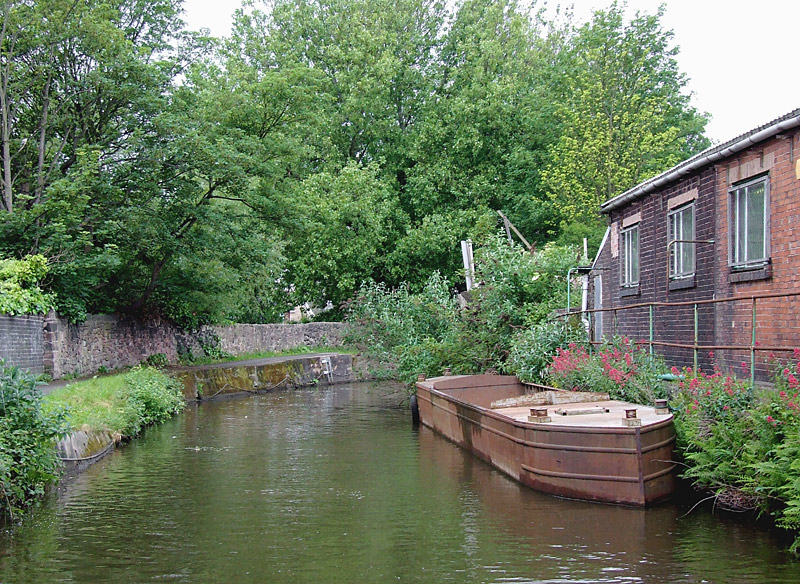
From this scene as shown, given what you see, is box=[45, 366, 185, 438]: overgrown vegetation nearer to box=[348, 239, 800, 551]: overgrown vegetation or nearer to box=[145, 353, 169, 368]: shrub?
box=[145, 353, 169, 368]: shrub

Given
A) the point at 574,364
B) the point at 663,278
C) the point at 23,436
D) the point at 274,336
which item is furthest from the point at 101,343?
the point at 663,278

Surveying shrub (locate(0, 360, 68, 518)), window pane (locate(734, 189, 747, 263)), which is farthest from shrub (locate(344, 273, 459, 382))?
shrub (locate(0, 360, 68, 518))

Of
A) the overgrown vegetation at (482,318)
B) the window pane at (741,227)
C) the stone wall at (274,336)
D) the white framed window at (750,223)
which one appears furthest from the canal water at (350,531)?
the stone wall at (274,336)

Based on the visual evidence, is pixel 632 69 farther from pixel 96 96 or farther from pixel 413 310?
pixel 96 96

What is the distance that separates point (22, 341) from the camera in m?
19.5

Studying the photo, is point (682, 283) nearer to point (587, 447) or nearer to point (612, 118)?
point (587, 447)

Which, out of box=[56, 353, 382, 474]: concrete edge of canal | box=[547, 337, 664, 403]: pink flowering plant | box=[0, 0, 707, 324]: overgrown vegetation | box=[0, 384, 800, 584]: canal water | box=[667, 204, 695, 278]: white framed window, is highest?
box=[0, 0, 707, 324]: overgrown vegetation

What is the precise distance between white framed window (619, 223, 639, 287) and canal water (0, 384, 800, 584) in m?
5.06

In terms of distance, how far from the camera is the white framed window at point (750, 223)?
12048 millimetres

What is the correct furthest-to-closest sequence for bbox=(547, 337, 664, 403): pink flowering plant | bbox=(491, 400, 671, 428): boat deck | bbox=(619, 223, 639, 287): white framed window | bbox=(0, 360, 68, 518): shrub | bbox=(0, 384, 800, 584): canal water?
bbox=(619, 223, 639, 287): white framed window → bbox=(547, 337, 664, 403): pink flowering plant → bbox=(491, 400, 671, 428): boat deck → bbox=(0, 360, 68, 518): shrub → bbox=(0, 384, 800, 584): canal water

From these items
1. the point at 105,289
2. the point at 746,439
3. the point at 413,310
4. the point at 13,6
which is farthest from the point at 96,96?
the point at 746,439

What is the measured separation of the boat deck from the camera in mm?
10529

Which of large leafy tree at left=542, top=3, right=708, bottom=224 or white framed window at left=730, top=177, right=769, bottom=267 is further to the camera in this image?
large leafy tree at left=542, top=3, right=708, bottom=224

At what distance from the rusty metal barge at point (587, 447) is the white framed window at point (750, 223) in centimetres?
269
